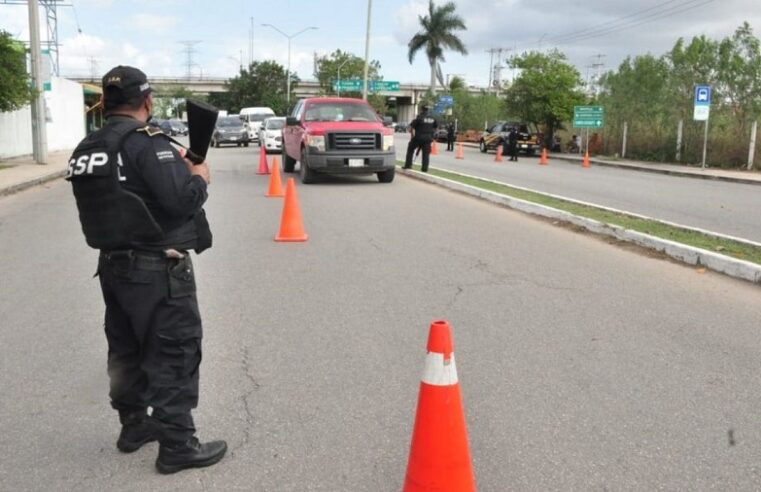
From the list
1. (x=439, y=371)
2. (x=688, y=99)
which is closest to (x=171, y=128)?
(x=439, y=371)

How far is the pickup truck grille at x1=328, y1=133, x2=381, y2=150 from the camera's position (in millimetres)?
16406

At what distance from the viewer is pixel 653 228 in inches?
403

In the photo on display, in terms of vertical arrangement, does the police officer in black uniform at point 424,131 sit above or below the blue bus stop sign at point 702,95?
below

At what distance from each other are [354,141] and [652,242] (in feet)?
28.6

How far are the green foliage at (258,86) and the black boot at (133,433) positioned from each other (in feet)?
303

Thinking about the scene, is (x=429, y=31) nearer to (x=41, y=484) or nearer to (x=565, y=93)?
(x=565, y=93)

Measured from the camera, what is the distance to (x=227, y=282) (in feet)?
24.2

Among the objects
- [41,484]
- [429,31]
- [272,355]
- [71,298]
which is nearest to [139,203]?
[41,484]

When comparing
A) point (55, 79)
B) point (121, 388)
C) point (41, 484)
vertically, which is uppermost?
point (55, 79)

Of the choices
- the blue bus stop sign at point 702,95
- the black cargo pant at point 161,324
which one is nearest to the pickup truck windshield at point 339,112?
the blue bus stop sign at point 702,95

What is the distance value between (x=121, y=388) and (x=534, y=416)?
2224mm

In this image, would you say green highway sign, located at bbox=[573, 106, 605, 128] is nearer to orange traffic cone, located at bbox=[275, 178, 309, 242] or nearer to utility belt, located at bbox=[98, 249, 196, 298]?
orange traffic cone, located at bbox=[275, 178, 309, 242]

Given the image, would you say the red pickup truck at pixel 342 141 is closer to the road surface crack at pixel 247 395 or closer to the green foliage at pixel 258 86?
the road surface crack at pixel 247 395

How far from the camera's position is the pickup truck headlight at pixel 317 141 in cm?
1634
